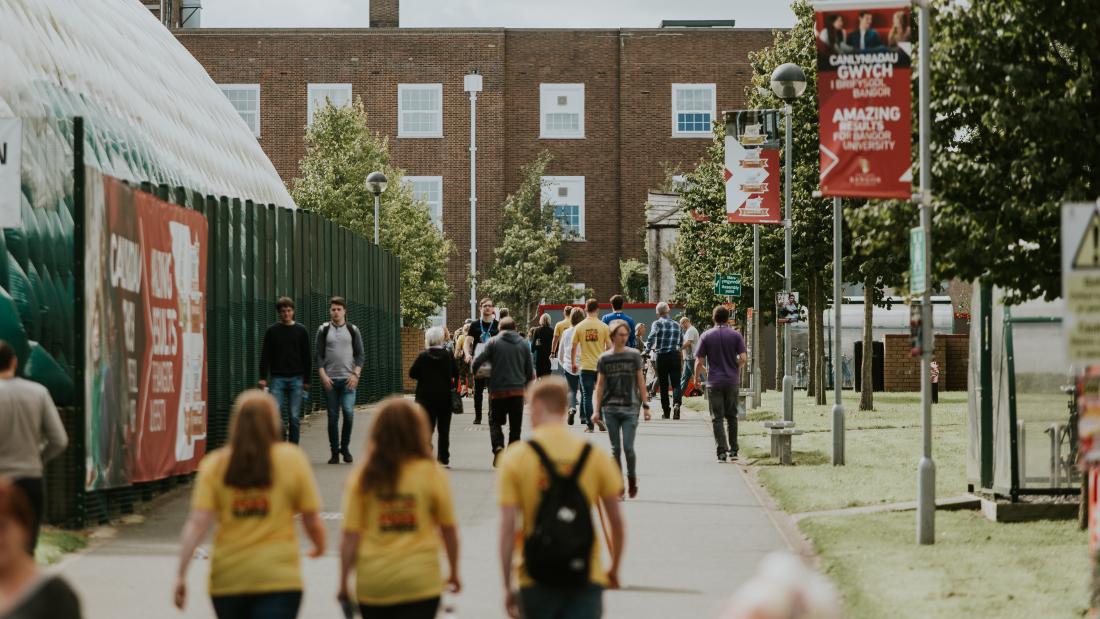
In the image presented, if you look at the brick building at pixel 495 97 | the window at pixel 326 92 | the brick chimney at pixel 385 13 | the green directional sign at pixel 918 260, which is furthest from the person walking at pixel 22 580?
the brick chimney at pixel 385 13

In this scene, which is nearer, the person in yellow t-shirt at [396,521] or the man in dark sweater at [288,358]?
the person in yellow t-shirt at [396,521]

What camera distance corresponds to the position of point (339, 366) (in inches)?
776

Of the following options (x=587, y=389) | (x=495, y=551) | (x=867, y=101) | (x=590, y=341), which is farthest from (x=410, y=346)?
(x=495, y=551)

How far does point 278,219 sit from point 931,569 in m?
15.6

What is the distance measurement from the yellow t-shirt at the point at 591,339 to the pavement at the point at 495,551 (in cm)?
311

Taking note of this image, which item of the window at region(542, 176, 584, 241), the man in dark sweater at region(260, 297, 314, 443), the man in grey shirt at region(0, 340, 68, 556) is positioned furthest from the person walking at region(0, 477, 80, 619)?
the window at region(542, 176, 584, 241)

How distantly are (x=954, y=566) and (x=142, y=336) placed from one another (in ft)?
24.8

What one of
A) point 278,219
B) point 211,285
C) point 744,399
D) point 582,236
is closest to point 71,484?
point 211,285

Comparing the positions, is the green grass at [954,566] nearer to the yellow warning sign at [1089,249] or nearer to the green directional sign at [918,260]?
the green directional sign at [918,260]

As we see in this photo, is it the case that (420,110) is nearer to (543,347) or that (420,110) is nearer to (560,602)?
(543,347)

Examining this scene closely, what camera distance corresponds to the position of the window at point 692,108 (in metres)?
64.8

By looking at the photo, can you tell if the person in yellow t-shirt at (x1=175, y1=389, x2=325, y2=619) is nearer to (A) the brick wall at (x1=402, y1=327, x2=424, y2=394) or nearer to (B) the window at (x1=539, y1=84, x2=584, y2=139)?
(A) the brick wall at (x1=402, y1=327, x2=424, y2=394)

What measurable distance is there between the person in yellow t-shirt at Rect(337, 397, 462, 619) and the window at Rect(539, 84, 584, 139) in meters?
58.0

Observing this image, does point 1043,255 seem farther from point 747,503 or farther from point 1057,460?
point 747,503
